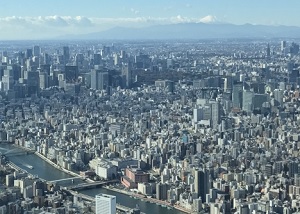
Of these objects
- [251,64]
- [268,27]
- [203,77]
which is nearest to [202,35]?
[268,27]

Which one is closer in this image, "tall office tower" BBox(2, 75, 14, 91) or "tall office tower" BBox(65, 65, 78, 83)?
"tall office tower" BBox(2, 75, 14, 91)

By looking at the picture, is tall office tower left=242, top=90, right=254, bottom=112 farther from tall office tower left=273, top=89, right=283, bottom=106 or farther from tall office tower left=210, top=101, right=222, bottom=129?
tall office tower left=210, top=101, right=222, bottom=129

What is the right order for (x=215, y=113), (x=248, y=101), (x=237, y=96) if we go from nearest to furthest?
1. (x=215, y=113)
2. (x=248, y=101)
3. (x=237, y=96)

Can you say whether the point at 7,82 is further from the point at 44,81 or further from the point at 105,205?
the point at 105,205

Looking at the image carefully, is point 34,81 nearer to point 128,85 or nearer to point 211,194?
point 128,85

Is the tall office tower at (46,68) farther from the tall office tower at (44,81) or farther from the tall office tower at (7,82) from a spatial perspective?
the tall office tower at (7,82)

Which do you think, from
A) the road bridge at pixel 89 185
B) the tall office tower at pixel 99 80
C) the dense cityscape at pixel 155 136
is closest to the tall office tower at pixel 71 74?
the dense cityscape at pixel 155 136

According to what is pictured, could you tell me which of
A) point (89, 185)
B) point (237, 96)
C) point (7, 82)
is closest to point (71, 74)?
point (7, 82)

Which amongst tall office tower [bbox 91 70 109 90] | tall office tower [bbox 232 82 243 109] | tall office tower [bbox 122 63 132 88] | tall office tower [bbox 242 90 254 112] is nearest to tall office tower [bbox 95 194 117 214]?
tall office tower [bbox 242 90 254 112]
